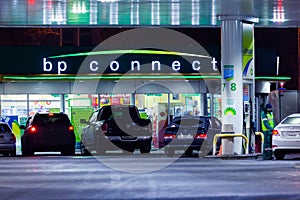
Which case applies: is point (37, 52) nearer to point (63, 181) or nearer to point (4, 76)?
point (4, 76)

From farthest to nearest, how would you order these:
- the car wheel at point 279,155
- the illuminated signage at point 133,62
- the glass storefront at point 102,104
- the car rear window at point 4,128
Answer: the glass storefront at point 102,104 → the illuminated signage at point 133,62 → the car rear window at point 4,128 → the car wheel at point 279,155

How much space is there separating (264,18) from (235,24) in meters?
1.66

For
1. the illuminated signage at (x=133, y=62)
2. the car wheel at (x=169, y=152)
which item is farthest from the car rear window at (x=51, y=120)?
the illuminated signage at (x=133, y=62)

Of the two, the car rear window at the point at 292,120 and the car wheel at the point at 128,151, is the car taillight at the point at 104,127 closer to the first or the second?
the car wheel at the point at 128,151

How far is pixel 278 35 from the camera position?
57469 millimetres

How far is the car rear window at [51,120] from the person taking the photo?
95.8 ft

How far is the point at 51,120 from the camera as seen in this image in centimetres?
2952

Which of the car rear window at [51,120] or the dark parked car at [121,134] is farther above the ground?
the car rear window at [51,120]

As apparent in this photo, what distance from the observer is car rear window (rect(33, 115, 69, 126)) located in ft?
95.8

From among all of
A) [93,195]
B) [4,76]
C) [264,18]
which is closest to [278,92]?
[264,18]

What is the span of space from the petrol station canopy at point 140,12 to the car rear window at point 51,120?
3.40 meters

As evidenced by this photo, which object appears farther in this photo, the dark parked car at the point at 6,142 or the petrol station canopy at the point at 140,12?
the dark parked car at the point at 6,142

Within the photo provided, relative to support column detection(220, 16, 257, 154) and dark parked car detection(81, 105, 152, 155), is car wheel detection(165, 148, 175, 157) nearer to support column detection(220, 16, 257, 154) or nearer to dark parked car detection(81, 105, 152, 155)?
dark parked car detection(81, 105, 152, 155)

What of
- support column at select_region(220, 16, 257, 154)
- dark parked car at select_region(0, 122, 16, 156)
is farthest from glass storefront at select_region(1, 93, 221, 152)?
support column at select_region(220, 16, 257, 154)
